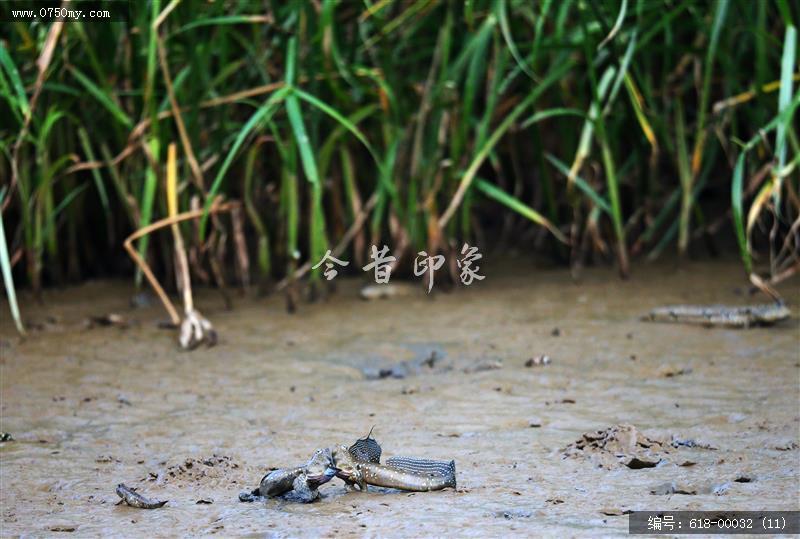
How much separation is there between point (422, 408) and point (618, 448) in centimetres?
55

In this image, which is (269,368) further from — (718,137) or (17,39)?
(718,137)

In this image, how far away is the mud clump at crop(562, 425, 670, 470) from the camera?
1934 millimetres

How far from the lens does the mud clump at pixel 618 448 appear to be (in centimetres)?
193

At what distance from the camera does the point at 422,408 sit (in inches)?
94.1

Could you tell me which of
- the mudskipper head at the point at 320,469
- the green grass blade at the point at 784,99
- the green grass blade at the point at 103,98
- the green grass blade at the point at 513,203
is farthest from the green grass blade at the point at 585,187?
the mudskipper head at the point at 320,469

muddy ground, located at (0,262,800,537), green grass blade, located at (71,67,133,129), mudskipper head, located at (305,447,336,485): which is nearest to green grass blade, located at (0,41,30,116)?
green grass blade, located at (71,67,133,129)

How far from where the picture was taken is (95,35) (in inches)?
129

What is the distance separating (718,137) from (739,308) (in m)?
0.74

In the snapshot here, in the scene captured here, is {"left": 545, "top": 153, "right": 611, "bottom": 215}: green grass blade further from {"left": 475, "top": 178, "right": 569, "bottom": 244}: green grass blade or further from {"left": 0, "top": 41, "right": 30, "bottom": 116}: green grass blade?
{"left": 0, "top": 41, "right": 30, "bottom": 116}: green grass blade

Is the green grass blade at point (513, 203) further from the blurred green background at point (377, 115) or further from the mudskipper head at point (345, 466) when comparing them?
the mudskipper head at point (345, 466)

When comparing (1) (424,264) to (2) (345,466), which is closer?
(2) (345,466)

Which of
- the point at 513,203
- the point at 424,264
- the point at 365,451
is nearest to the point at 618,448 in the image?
the point at 365,451

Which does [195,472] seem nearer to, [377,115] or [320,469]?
[320,469]

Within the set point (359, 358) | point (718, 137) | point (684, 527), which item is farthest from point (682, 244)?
point (684, 527)
